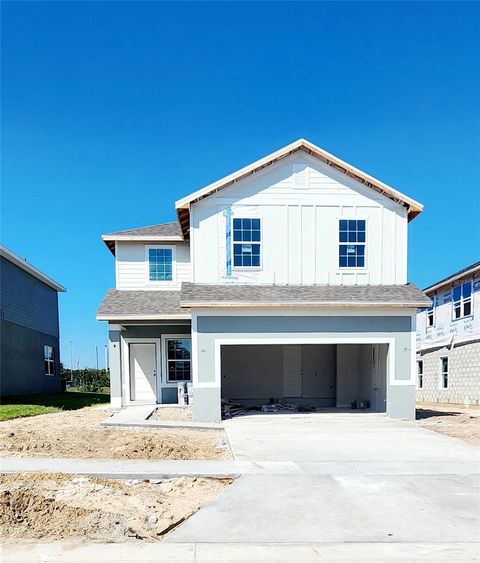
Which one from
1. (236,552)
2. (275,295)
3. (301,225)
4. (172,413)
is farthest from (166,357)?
(236,552)

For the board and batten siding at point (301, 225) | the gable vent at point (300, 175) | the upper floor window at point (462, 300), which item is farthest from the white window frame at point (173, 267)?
the upper floor window at point (462, 300)

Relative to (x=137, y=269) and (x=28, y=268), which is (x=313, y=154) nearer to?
(x=137, y=269)

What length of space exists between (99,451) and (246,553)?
5.23m

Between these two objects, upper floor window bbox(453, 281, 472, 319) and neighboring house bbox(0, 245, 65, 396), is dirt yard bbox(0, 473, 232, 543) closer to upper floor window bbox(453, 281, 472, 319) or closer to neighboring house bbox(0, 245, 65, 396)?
neighboring house bbox(0, 245, 65, 396)

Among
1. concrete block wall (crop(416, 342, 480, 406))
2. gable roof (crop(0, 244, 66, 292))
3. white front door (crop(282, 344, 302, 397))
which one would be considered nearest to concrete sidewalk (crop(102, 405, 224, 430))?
white front door (crop(282, 344, 302, 397))

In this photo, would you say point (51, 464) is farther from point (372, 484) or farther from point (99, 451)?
point (372, 484)

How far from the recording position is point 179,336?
16.1 meters

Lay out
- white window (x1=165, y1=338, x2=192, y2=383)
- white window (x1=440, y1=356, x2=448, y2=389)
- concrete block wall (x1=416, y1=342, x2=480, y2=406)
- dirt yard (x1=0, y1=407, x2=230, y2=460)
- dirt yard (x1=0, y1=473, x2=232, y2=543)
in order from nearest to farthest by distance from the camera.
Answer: dirt yard (x1=0, y1=473, x2=232, y2=543), dirt yard (x1=0, y1=407, x2=230, y2=460), white window (x1=165, y1=338, x2=192, y2=383), concrete block wall (x1=416, y1=342, x2=480, y2=406), white window (x1=440, y1=356, x2=448, y2=389)

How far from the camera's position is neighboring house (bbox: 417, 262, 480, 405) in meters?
21.0

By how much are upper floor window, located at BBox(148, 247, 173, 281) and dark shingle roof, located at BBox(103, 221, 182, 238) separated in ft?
2.07

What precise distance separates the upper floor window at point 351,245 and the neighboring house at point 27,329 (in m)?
15.4

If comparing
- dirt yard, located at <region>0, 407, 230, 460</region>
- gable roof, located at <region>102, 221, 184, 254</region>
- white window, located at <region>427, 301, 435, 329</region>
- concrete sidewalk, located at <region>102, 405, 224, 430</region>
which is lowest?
concrete sidewalk, located at <region>102, 405, 224, 430</region>

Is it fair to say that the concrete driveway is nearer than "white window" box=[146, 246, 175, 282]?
Yes

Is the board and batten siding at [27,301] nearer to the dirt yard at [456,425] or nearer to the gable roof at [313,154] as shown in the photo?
the gable roof at [313,154]
